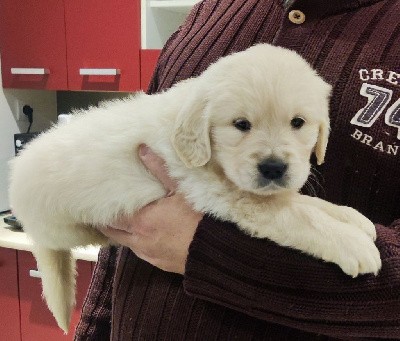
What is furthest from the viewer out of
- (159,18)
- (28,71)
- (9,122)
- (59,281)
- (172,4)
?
(9,122)

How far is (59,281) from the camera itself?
121 centimetres

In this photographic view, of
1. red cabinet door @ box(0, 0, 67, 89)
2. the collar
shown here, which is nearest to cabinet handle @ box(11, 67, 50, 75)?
red cabinet door @ box(0, 0, 67, 89)

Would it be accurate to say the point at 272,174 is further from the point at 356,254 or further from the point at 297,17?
the point at 297,17

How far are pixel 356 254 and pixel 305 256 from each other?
75 mm

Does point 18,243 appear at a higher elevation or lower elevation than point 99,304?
lower

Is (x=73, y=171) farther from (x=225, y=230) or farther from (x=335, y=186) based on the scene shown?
(x=335, y=186)

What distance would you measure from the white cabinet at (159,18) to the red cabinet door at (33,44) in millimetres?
472

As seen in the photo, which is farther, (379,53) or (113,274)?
(113,274)

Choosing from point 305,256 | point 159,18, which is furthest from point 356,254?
point 159,18

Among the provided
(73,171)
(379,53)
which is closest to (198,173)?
(73,171)

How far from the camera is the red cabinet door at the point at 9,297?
2.53 meters

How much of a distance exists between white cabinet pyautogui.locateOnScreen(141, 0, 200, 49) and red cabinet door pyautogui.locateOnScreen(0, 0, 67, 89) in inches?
18.6

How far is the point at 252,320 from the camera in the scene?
35.2 inches

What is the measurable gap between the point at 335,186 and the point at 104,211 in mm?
426
